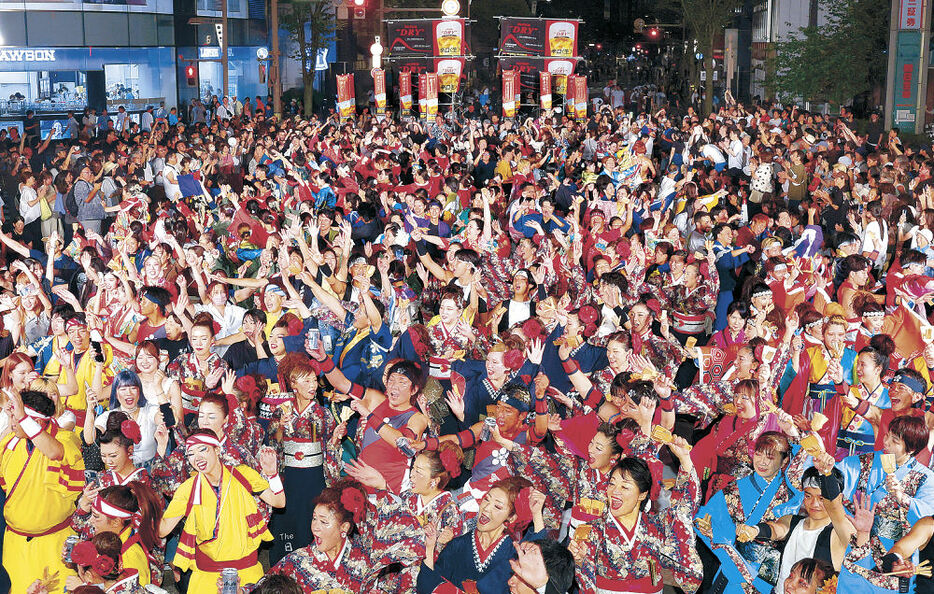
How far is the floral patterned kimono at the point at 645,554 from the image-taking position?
18.1 ft

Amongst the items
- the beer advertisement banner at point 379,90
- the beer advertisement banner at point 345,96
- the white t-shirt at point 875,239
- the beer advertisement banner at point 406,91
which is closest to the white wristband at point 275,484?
the white t-shirt at point 875,239

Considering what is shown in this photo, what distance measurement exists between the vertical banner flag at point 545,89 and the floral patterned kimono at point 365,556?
27765 mm

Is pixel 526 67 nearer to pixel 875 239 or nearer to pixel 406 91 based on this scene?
pixel 406 91

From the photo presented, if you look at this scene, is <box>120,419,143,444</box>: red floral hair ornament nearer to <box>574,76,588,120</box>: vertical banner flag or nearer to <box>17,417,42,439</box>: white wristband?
<box>17,417,42,439</box>: white wristband

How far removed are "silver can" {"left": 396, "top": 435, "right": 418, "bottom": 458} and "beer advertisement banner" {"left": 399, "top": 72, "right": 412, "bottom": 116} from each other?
26.0 meters

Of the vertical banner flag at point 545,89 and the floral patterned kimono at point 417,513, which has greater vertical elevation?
the vertical banner flag at point 545,89

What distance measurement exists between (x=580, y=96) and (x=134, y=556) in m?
28.0

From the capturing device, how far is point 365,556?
564 centimetres

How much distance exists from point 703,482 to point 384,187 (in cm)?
1039

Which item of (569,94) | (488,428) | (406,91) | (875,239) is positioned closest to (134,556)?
(488,428)

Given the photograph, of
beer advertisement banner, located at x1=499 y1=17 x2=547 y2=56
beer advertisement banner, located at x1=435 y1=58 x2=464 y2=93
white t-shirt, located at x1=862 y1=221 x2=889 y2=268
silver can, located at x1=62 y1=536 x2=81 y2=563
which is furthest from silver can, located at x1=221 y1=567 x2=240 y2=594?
beer advertisement banner, located at x1=499 y1=17 x2=547 y2=56

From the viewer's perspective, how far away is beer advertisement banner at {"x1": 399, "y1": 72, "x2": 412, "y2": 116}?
31797mm

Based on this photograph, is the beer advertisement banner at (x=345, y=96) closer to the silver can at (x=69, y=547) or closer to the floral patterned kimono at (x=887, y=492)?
the silver can at (x=69, y=547)

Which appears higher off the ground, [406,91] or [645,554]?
[406,91]
